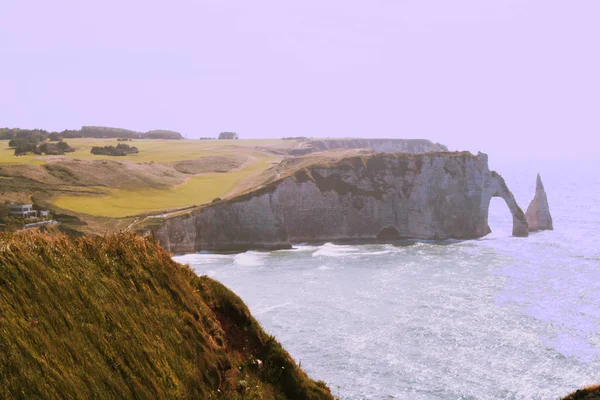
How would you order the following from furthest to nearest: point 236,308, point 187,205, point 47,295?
point 187,205 → point 236,308 → point 47,295

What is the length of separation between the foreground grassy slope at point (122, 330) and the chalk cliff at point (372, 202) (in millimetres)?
51013

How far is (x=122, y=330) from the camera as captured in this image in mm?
12367

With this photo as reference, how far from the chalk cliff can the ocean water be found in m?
4.09

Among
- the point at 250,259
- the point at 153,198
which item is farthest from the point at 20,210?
the point at 250,259

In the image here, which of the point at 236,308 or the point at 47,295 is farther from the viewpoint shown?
the point at 236,308

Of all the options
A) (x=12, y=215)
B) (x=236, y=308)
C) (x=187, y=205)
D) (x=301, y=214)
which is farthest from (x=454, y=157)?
(x=236, y=308)

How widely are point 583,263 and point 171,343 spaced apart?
A: 52505 mm

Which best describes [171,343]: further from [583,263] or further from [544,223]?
[544,223]

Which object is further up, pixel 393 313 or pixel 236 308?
pixel 236 308

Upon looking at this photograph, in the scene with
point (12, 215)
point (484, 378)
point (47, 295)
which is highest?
point (47, 295)

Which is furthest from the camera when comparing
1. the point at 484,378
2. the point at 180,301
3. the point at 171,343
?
the point at 484,378

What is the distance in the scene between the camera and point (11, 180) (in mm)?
63219

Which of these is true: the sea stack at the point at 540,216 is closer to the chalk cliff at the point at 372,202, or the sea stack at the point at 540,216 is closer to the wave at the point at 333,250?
the chalk cliff at the point at 372,202

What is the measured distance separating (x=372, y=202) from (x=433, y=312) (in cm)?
3579
